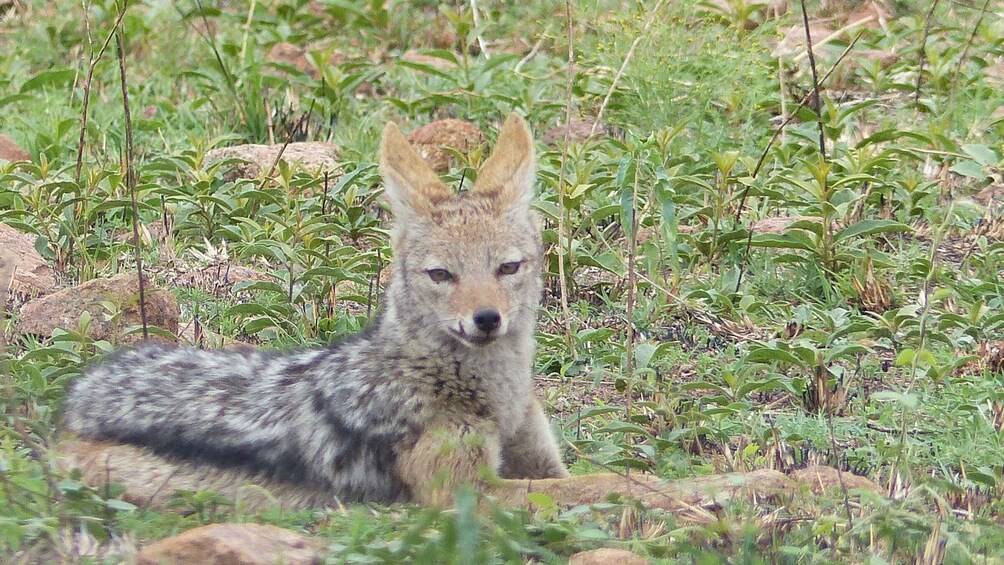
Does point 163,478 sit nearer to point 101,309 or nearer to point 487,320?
point 487,320

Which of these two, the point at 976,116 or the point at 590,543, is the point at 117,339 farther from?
the point at 976,116

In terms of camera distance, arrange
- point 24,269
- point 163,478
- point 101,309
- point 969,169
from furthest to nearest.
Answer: point 24,269, point 101,309, point 969,169, point 163,478

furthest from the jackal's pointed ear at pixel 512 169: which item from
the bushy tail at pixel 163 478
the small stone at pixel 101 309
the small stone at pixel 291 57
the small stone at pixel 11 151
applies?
the small stone at pixel 291 57

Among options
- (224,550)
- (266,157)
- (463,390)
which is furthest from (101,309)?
(224,550)

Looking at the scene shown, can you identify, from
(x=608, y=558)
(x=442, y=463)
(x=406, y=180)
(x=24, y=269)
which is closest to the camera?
(x=608, y=558)

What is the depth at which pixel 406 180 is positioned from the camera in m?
5.08

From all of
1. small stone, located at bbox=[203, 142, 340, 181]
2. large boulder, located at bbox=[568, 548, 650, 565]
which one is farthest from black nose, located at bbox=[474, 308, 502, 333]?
small stone, located at bbox=[203, 142, 340, 181]

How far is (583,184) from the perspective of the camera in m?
6.62

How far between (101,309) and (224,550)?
2.91 metres

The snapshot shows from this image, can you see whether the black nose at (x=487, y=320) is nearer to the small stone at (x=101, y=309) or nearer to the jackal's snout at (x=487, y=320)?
the jackal's snout at (x=487, y=320)

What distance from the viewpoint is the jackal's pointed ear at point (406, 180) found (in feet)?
16.5

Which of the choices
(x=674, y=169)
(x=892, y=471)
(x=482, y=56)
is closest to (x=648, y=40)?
(x=674, y=169)

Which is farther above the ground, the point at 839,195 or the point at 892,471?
the point at 839,195

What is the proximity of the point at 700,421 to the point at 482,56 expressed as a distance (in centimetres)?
529
